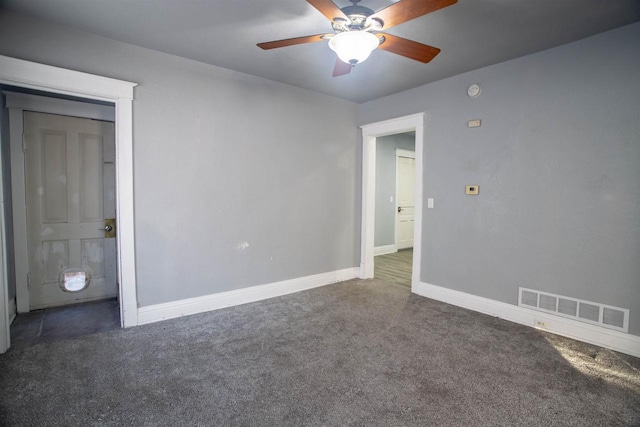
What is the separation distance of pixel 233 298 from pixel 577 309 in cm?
337

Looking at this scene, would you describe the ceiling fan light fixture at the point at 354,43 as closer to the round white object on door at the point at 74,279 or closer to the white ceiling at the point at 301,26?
the white ceiling at the point at 301,26

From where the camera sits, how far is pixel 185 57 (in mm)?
3131

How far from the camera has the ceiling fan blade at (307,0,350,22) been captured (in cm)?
162

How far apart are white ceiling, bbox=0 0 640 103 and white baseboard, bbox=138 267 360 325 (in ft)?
8.19

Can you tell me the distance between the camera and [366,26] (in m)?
1.90

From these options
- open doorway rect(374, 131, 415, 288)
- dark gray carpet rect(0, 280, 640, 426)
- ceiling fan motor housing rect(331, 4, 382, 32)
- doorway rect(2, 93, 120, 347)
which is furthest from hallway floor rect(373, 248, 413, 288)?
doorway rect(2, 93, 120, 347)

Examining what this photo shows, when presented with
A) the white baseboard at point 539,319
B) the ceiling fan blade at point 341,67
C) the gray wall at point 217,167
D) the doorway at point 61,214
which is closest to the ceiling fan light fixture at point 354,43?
the ceiling fan blade at point 341,67

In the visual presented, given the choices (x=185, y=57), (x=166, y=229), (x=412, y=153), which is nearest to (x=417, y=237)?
(x=166, y=229)

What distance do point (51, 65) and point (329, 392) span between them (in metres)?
3.32

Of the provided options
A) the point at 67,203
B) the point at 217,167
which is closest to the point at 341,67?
the point at 217,167

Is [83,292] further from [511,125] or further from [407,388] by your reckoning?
[511,125]

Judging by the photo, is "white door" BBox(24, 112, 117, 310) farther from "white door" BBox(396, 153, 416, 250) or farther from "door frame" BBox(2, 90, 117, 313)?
"white door" BBox(396, 153, 416, 250)

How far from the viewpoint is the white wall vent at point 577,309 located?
2572 millimetres

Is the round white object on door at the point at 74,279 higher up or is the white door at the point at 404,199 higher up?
the white door at the point at 404,199
